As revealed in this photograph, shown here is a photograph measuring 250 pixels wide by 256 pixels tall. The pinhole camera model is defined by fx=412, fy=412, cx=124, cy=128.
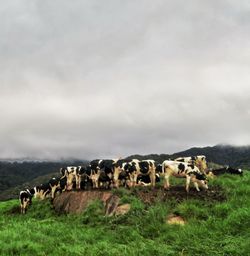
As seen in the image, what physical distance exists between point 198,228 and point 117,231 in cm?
355

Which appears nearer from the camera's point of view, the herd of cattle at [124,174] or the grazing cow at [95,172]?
the herd of cattle at [124,174]

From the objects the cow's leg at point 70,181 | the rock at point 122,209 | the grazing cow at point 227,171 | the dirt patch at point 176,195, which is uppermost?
the grazing cow at point 227,171

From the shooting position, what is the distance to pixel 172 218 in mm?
17219

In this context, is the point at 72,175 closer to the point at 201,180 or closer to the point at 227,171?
the point at 201,180

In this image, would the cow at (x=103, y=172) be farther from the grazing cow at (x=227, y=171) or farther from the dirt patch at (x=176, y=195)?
the grazing cow at (x=227, y=171)

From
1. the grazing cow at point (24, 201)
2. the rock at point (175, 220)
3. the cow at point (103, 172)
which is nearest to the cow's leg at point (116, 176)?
the cow at point (103, 172)

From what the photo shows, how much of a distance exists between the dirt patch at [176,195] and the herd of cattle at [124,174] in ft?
1.87

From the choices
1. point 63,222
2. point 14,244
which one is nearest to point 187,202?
point 63,222

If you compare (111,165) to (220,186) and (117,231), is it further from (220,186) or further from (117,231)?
(117,231)

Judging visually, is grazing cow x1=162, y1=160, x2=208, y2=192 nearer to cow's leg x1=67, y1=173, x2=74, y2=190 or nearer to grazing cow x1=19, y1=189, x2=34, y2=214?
cow's leg x1=67, y1=173, x2=74, y2=190

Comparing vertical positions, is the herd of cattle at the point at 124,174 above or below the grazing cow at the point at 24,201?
above

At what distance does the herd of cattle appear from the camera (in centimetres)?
2247

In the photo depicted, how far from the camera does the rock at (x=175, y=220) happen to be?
54.4 feet

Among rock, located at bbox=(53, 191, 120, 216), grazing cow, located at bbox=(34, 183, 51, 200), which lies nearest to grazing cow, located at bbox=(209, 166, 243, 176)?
rock, located at bbox=(53, 191, 120, 216)
